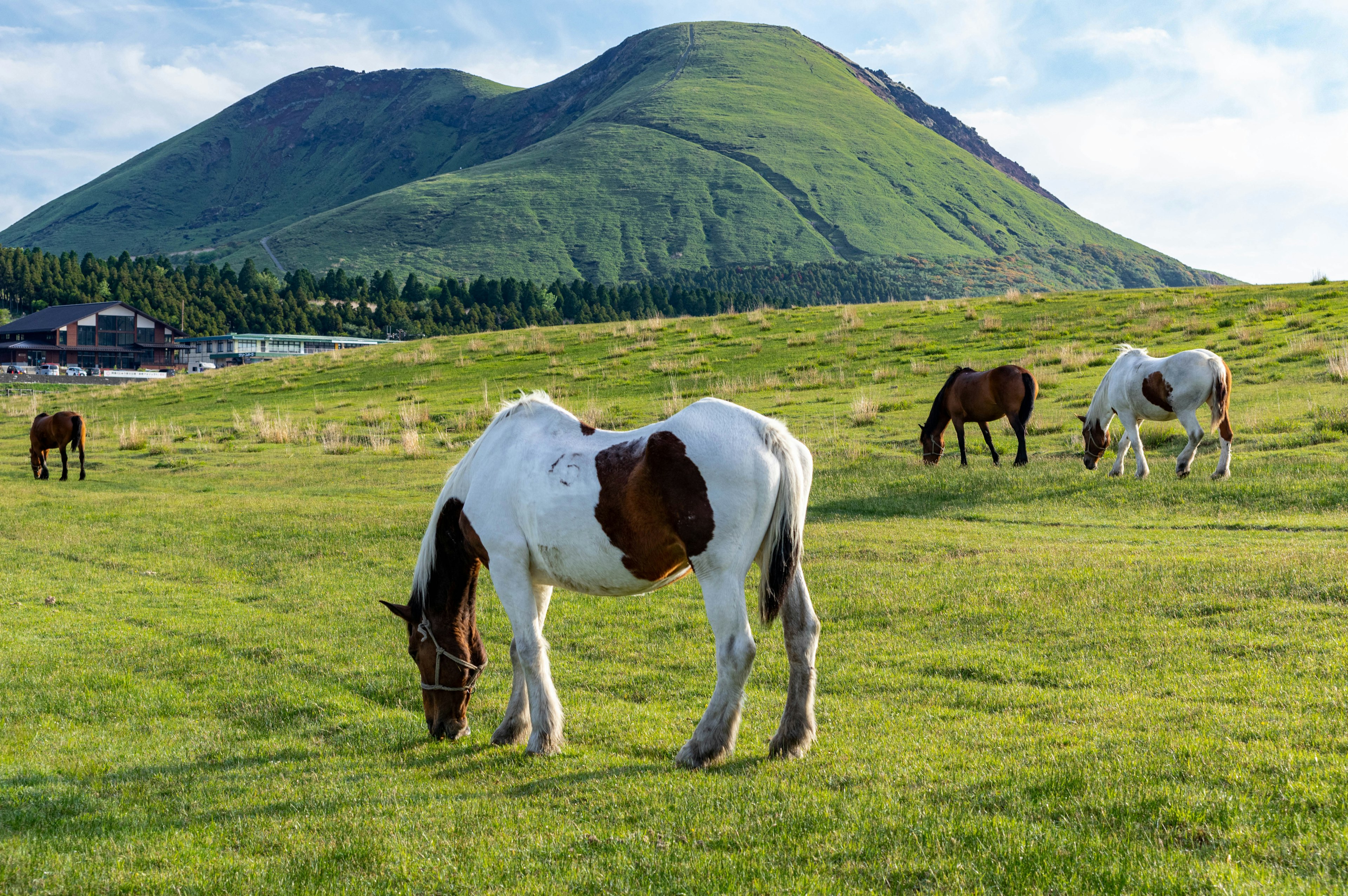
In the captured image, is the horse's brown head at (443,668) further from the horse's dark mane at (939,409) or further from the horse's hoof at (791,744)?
the horse's dark mane at (939,409)

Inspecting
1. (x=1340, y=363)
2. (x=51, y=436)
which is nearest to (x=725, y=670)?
(x=1340, y=363)

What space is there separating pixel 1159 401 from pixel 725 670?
1424cm

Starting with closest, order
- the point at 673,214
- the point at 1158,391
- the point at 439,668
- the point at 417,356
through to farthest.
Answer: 1. the point at 439,668
2. the point at 1158,391
3. the point at 417,356
4. the point at 673,214

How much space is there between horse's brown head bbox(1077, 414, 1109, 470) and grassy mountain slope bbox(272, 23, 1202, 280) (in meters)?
134

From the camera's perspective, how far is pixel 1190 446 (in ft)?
52.3

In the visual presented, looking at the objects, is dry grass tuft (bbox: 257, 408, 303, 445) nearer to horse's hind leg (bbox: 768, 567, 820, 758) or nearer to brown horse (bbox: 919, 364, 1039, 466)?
brown horse (bbox: 919, 364, 1039, 466)

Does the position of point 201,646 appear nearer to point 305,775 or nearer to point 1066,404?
point 305,775

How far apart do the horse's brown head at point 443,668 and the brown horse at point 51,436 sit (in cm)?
2381

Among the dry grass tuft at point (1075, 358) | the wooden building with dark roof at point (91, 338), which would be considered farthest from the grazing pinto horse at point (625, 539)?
the wooden building with dark roof at point (91, 338)

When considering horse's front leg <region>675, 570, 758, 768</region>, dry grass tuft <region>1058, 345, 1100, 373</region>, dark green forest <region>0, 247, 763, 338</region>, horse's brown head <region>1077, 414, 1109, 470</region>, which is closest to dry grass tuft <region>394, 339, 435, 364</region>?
dry grass tuft <region>1058, 345, 1100, 373</region>

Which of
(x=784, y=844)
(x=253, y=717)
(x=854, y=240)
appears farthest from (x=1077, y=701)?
(x=854, y=240)

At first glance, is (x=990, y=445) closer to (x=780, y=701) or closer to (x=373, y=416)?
(x=780, y=701)

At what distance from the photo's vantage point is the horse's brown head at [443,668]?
6754mm

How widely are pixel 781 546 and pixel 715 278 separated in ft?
471
